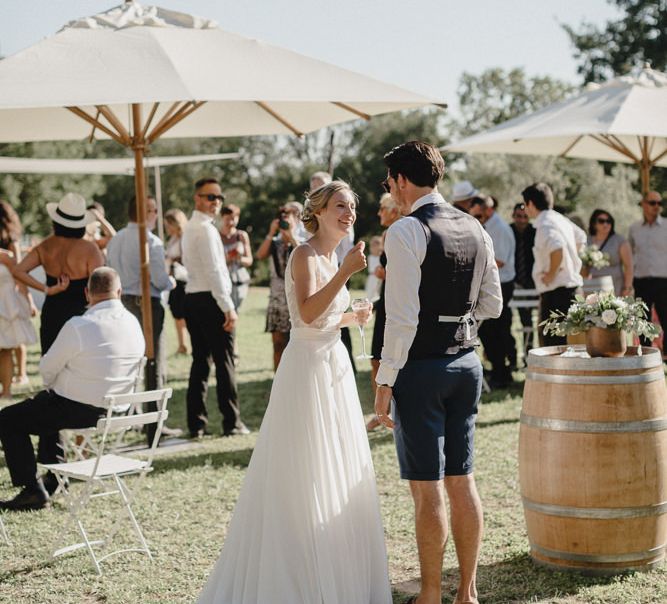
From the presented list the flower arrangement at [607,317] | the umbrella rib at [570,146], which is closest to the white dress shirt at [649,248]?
the umbrella rib at [570,146]

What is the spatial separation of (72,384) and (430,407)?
2.83 metres

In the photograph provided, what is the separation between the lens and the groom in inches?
145

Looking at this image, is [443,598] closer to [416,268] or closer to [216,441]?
[416,268]

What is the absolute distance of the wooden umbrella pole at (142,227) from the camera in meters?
7.23

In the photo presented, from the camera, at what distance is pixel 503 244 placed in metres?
9.88

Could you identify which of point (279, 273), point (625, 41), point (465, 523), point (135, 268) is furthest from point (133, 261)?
point (625, 41)

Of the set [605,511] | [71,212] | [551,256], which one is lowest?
[605,511]

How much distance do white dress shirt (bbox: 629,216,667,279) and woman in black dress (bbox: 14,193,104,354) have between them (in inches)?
261

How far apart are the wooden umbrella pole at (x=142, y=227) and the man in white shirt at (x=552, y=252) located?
334cm

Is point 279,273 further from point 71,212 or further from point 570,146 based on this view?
point 570,146

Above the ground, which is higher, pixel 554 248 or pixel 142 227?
pixel 142 227

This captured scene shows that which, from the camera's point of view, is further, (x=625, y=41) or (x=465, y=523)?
(x=625, y=41)

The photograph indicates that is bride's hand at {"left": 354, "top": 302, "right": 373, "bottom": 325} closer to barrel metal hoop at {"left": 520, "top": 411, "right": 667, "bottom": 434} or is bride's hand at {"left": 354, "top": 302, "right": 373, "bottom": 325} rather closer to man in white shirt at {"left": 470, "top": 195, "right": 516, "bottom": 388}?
barrel metal hoop at {"left": 520, "top": 411, "right": 667, "bottom": 434}

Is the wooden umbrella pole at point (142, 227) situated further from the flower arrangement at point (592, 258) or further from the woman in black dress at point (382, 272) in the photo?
the flower arrangement at point (592, 258)
